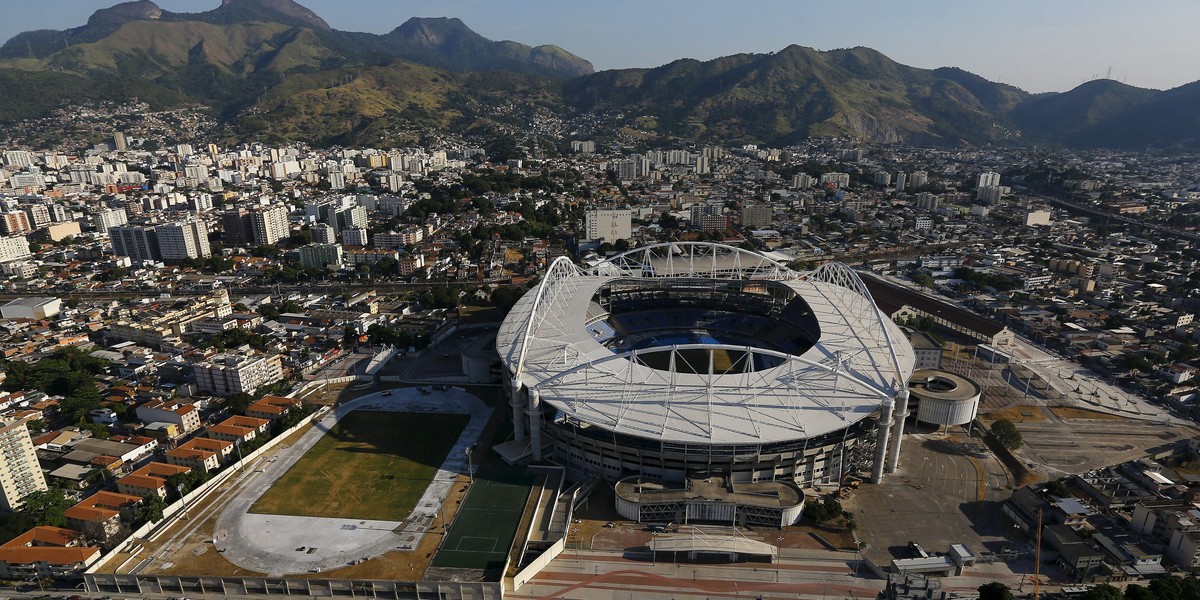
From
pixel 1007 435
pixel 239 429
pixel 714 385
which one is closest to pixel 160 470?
pixel 239 429

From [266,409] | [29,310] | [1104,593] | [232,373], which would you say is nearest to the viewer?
[1104,593]

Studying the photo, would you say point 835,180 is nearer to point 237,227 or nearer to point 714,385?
point 714,385

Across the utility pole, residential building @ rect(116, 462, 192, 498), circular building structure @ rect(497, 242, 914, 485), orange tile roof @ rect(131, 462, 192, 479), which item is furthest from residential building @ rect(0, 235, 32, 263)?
the utility pole

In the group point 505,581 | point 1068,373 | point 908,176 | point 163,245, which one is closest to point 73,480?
point 505,581

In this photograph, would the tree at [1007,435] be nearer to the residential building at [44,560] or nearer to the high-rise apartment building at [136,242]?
the residential building at [44,560]

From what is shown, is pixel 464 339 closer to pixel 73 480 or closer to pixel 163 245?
pixel 73 480

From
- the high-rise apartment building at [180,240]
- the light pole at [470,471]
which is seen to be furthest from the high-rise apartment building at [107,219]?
the light pole at [470,471]
